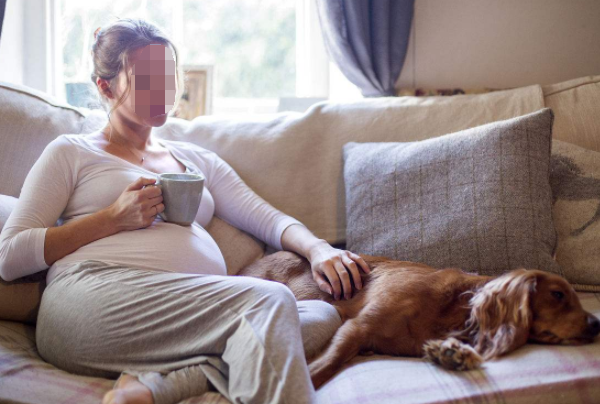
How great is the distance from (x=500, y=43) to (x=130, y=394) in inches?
86.8

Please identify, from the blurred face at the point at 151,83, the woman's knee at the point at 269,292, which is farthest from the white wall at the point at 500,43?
the woman's knee at the point at 269,292

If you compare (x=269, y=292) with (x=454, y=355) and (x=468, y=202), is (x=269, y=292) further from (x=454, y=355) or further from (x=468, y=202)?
(x=468, y=202)

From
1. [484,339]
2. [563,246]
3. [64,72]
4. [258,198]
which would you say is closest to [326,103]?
[258,198]

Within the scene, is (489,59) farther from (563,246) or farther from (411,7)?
(563,246)

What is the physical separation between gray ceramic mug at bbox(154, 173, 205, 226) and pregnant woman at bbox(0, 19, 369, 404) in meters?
0.03

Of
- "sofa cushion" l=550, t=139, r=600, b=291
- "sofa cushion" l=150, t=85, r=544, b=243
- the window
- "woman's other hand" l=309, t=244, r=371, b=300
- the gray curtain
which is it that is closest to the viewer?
"woman's other hand" l=309, t=244, r=371, b=300

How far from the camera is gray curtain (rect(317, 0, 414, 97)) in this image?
2.55 m

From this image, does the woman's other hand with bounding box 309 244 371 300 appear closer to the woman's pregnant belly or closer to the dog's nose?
the woman's pregnant belly

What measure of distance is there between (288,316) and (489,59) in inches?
73.4

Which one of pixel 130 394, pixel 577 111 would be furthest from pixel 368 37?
pixel 130 394

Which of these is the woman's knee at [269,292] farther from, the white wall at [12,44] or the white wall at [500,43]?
the white wall at [12,44]

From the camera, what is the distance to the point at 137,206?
151 cm

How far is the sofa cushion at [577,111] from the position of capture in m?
1.97

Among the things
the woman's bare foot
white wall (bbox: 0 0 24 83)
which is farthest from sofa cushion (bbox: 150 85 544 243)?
white wall (bbox: 0 0 24 83)
